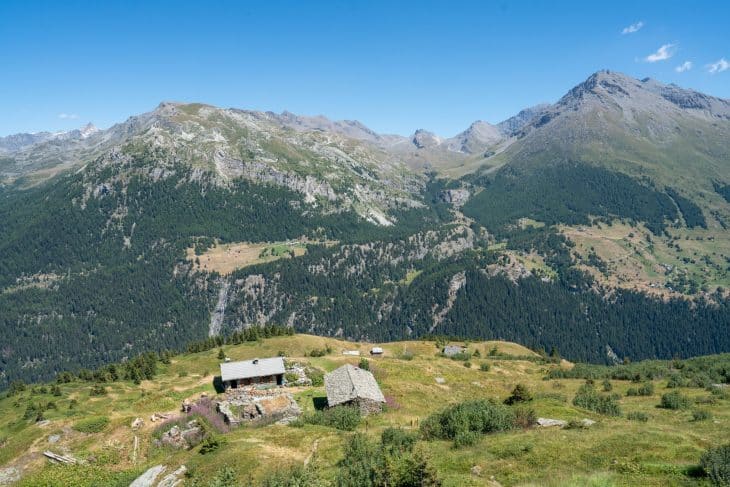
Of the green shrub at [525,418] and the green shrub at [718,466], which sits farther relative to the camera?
the green shrub at [525,418]

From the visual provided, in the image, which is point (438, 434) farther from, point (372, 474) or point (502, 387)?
point (502, 387)

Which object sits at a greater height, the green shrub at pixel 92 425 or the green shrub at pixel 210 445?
the green shrub at pixel 210 445

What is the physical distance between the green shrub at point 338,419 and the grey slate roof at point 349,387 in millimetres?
3959

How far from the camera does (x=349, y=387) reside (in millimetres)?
54938

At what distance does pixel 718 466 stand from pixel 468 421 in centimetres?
1771

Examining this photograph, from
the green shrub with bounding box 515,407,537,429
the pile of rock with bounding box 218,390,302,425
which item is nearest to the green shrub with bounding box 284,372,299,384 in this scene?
the pile of rock with bounding box 218,390,302,425

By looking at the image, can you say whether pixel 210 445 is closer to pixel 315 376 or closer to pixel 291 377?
pixel 291 377

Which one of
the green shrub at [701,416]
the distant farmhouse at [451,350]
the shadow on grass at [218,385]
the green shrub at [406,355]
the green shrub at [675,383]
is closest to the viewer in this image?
the green shrub at [701,416]

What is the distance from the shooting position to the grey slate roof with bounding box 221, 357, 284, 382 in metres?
67.4

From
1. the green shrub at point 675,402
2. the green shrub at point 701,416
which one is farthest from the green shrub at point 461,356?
the green shrub at point 701,416

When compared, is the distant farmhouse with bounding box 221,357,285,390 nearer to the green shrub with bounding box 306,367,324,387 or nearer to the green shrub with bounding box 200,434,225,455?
the green shrub with bounding box 306,367,324,387

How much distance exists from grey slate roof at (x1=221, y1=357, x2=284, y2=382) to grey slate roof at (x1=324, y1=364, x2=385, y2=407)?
12.3 m

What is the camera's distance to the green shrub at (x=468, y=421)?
3606 cm

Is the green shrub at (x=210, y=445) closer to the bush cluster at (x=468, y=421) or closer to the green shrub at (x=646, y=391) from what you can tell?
the bush cluster at (x=468, y=421)
